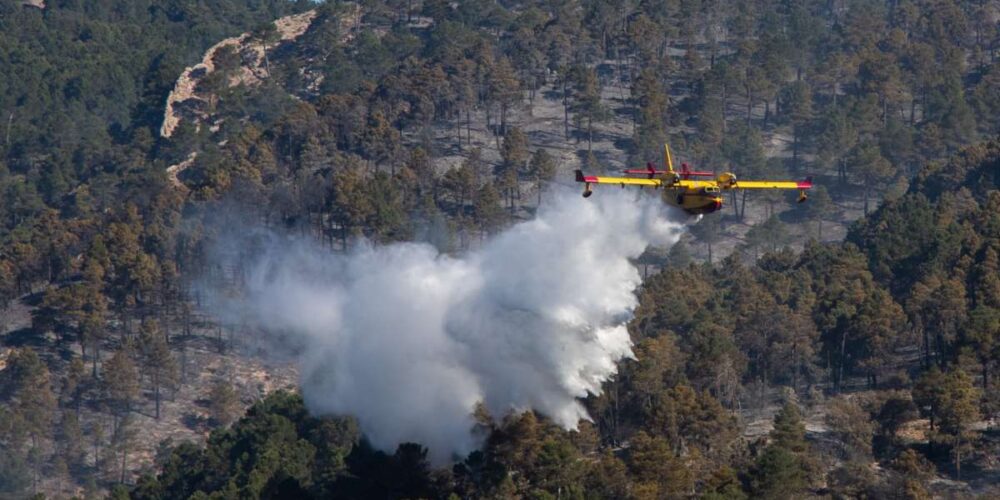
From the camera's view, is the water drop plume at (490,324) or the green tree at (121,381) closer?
the water drop plume at (490,324)

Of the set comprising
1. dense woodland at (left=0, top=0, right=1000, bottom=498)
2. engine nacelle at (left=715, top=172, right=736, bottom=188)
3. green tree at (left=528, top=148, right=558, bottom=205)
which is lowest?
dense woodland at (left=0, top=0, right=1000, bottom=498)

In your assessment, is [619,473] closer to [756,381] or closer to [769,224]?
[756,381]

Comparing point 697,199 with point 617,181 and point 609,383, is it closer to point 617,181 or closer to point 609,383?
point 617,181

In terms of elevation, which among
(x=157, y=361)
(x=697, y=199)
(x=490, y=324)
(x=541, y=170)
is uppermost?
(x=697, y=199)

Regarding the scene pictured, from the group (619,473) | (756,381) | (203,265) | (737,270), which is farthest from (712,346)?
(203,265)

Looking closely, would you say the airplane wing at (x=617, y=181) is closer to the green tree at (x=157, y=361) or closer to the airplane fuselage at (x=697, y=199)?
the airplane fuselage at (x=697, y=199)

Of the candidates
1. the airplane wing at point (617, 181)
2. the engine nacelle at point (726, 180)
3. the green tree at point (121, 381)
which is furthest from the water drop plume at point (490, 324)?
the green tree at point (121, 381)

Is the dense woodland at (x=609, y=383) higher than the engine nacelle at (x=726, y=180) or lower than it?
lower

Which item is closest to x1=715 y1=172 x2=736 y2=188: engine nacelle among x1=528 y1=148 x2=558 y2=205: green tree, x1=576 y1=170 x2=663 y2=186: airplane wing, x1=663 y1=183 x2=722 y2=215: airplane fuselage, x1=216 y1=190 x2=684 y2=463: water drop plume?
x1=663 y1=183 x2=722 y2=215: airplane fuselage

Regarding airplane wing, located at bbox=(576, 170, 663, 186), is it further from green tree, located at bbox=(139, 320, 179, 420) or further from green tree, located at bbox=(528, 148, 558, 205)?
green tree, located at bbox=(528, 148, 558, 205)

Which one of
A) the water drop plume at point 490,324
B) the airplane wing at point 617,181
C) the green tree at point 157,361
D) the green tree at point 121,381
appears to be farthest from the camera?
the green tree at point 157,361

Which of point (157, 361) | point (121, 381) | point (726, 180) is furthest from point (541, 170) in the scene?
point (726, 180)
